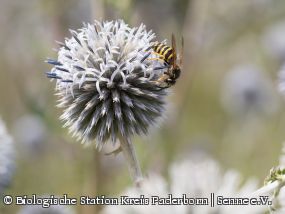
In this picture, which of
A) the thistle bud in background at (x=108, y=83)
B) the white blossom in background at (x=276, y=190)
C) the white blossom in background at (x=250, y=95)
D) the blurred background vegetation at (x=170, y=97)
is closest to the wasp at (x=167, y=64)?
the thistle bud in background at (x=108, y=83)

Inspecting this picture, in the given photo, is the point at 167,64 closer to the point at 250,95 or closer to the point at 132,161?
the point at 132,161

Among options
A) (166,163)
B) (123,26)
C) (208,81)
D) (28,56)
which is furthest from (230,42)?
(208,81)

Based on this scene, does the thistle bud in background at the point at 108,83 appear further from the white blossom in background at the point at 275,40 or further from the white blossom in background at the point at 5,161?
the white blossom in background at the point at 275,40

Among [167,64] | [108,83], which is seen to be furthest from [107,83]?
[167,64]

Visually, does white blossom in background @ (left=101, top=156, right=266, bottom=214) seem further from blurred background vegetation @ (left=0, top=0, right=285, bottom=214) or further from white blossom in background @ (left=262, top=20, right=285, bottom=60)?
white blossom in background @ (left=262, top=20, right=285, bottom=60)

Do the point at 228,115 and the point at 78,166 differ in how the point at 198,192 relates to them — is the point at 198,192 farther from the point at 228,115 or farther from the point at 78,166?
the point at 228,115
